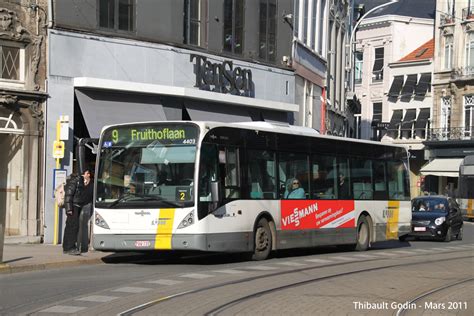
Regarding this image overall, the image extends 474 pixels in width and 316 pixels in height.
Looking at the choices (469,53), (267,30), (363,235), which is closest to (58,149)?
(363,235)

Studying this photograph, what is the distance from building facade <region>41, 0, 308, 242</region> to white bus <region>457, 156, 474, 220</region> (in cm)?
1859

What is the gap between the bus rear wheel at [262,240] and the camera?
17219 millimetres

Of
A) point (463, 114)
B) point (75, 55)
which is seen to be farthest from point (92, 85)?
point (463, 114)

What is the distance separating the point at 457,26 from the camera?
6162cm

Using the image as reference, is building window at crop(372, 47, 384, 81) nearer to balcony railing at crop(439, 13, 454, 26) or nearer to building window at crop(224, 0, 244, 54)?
balcony railing at crop(439, 13, 454, 26)

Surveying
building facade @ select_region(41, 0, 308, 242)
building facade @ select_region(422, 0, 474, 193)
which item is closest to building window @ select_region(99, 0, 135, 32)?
building facade @ select_region(41, 0, 308, 242)

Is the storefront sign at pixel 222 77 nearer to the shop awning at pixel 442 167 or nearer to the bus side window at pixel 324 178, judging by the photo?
the bus side window at pixel 324 178

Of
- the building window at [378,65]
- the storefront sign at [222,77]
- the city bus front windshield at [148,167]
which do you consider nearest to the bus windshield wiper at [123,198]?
the city bus front windshield at [148,167]

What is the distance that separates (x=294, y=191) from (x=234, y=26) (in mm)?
11205

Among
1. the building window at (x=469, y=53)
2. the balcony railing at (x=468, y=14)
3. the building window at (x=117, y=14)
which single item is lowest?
the building window at (x=117, y=14)

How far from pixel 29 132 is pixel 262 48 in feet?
37.1

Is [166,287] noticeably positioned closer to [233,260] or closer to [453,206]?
[233,260]

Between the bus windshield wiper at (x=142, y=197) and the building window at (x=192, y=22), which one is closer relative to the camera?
the bus windshield wiper at (x=142, y=197)

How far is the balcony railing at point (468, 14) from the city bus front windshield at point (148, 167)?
4934 cm
